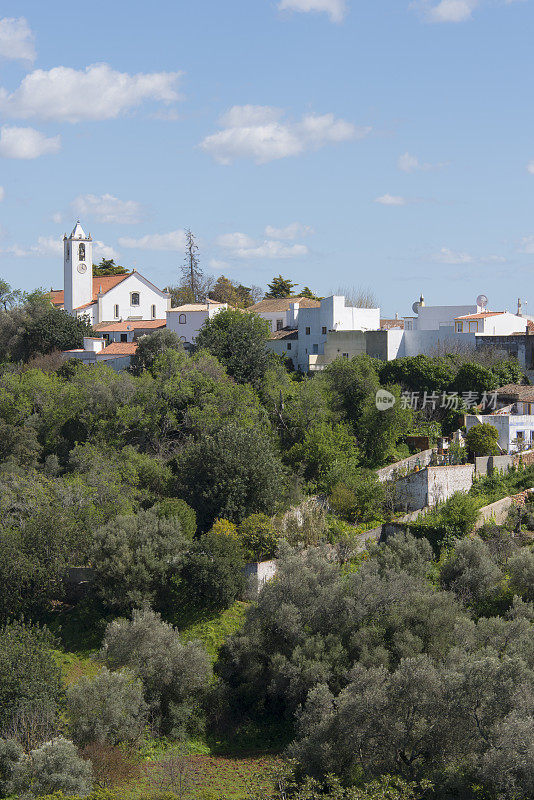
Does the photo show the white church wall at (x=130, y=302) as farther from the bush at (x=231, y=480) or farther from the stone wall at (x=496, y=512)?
the stone wall at (x=496, y=512)

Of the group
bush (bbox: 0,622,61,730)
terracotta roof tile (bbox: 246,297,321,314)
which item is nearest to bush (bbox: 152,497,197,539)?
bush (bbox: 0,622,61,730)

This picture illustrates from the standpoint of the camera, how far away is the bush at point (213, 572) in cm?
2495

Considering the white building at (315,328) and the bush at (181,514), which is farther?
the white building at (315,328)

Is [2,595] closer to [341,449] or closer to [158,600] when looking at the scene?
[158,600]

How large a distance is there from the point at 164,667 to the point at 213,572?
4018 millimetres

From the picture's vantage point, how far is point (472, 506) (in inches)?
1062

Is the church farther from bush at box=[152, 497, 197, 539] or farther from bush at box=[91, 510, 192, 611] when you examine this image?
bush at box=[91, 510, 192, 611]

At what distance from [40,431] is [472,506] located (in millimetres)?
17481

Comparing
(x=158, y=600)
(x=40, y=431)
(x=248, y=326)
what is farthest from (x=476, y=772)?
(x=248, y=326)

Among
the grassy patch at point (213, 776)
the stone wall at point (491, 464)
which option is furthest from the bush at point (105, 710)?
the stone wall at point (491, 464)

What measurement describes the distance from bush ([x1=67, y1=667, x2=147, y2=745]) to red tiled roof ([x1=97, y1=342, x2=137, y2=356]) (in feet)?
82.9

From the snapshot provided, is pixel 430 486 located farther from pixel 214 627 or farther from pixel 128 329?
pixel 128 329

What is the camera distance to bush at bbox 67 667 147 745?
19266 mm

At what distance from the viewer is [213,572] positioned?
25000 mm
